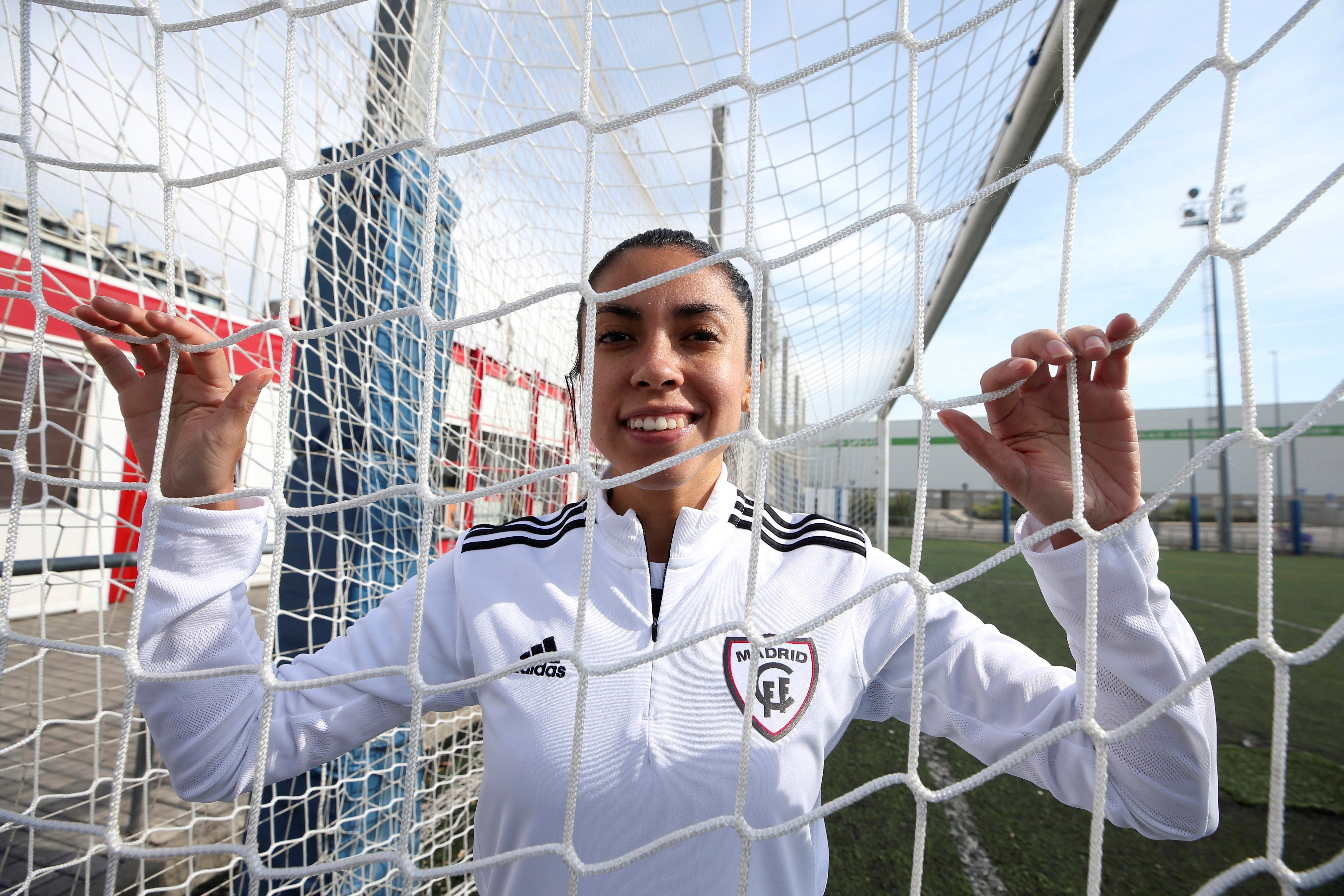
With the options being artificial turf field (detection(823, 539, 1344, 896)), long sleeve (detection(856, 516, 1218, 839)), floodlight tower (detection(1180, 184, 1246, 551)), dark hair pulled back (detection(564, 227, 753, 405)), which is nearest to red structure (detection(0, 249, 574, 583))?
dark hair pulled back (detection(564, 227, 753, 405))

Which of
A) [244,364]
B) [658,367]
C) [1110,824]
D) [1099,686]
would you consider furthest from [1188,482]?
[244,364]

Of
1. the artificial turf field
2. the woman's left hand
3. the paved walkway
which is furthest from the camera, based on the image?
the artificial turf field

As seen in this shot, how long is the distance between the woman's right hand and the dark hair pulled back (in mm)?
481

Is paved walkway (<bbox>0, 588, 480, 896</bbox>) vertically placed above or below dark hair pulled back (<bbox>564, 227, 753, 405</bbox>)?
below

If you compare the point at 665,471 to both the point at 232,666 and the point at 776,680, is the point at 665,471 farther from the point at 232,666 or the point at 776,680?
the point at 232,666

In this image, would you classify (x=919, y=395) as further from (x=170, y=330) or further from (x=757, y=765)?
(x=170, y=330)

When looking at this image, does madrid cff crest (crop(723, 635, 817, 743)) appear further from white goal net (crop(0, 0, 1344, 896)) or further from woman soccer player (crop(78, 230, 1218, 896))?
white goal net (crop(0, 0, 1344, 896))

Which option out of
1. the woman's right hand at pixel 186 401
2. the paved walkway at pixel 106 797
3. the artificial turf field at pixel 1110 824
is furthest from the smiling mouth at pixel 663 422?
the artificial turf field at pixel 1110 824

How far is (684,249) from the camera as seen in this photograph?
0.96 meters

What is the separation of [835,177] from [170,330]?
5.71 feet

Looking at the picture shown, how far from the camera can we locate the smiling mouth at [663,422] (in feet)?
2.82

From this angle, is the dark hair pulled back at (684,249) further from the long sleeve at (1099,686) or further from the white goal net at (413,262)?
the long sleeve at (1099,686)

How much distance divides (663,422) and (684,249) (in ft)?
0.94

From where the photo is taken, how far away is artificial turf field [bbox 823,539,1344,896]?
69.7 inches
